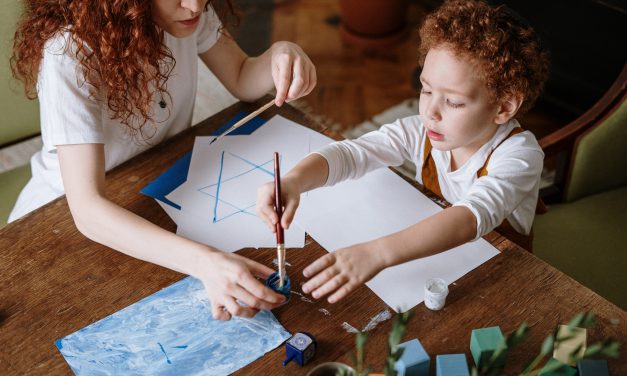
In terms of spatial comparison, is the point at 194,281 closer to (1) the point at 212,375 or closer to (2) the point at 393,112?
(1) the point at 212,375

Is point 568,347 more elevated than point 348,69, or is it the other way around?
point 568,347

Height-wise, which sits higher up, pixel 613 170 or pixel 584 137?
pixel 584 137

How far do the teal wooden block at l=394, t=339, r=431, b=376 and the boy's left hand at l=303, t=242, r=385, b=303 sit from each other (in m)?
0.14

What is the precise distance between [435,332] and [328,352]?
18cm

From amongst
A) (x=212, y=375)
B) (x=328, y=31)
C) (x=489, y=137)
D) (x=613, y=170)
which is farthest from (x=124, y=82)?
(x=328, y=31)

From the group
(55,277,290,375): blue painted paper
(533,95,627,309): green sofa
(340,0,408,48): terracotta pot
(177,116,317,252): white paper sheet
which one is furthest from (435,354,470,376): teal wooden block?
(340,0,408,48): terracotta pot

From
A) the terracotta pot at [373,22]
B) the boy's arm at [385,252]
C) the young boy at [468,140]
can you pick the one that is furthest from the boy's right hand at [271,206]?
the terracotta pot at [373,22]

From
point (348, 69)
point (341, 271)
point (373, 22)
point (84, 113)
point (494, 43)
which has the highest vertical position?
point (494, 43)

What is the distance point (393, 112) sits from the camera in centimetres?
285

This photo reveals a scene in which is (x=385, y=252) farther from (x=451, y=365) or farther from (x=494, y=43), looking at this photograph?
(x=494, y=43)

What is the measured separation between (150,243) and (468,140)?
652 millimetres

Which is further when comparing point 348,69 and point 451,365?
point 348,69

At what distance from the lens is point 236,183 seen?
1371 mm

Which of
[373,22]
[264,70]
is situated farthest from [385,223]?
[373,22]
